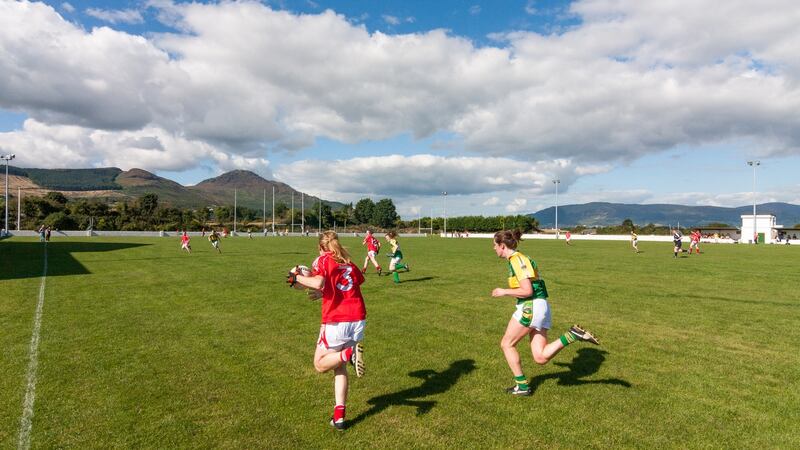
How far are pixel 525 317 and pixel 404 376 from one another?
188 centimetres

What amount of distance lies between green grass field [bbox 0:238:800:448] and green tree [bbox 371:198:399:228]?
17338cm

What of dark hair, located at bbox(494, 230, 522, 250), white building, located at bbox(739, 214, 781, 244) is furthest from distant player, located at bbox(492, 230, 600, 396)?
white building, located at bbox(739, 214, 781, 244)

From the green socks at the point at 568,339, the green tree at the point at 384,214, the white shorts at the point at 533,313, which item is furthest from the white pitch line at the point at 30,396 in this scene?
the green tree at the point at 384,214

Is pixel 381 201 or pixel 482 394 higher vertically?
pixel 381 201

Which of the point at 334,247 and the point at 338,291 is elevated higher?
the point at 334,247

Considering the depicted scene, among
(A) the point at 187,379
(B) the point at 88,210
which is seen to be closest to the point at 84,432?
(A) the point at 187,379

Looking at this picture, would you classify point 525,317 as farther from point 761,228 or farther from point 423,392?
point 761,228

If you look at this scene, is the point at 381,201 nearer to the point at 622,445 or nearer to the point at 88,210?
the point at 88,210

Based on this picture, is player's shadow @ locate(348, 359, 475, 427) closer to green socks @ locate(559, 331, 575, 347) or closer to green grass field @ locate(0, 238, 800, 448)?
green grass field @ locate(0, 238, 800, 448)

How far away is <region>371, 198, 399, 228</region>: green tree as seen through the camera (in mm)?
187000

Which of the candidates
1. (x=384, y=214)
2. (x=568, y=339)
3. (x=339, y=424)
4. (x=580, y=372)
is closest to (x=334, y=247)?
(x=339, y=424)

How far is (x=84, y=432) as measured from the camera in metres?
4.58

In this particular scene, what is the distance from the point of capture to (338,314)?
4703mm

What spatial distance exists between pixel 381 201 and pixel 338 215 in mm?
38844
